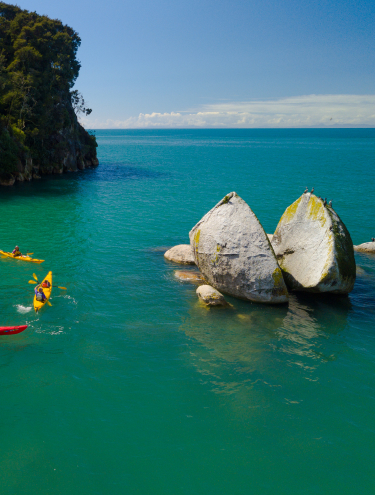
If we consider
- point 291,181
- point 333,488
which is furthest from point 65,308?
point 291,181

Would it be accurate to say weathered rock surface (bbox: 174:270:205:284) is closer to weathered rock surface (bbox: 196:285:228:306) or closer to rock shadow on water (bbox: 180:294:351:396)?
weathered rock surface (bbox: 196:285:228:306)

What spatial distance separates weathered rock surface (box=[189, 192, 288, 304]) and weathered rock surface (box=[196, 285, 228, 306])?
1.15 meters

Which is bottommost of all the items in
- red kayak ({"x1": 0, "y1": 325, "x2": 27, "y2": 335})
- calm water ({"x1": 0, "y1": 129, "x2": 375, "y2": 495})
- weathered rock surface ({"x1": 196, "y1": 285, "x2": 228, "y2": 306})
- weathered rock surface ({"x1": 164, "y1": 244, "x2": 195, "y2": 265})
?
calm water ({"x1": 0, "y1": 129, "x2": 375, "y2": 495})

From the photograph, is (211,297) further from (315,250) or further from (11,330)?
(11,330)

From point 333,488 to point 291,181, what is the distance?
197ft

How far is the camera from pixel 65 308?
20.2 meters

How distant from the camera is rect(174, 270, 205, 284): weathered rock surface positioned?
24.3 metres

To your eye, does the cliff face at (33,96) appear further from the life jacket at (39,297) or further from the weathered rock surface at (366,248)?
the weathered rock surface at (366,248)

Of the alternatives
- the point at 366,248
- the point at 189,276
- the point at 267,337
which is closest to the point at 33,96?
the point at 189,276

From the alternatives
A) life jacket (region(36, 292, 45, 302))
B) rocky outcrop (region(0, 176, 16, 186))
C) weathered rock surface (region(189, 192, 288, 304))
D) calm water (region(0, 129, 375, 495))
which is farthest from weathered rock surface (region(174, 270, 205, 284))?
rocky outcrop (region(0, 176, 16, 186))

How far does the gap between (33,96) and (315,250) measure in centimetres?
5262

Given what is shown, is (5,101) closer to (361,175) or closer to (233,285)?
(233,285)

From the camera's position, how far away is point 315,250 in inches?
841

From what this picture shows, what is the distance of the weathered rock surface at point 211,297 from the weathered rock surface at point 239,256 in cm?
115
